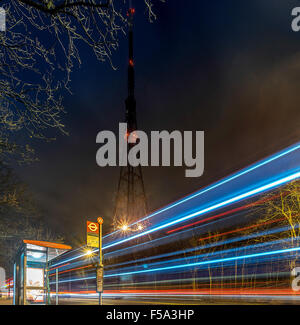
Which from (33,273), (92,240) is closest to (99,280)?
(92,240)

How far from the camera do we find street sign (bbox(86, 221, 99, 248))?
925cm

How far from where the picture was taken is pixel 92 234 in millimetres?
9422

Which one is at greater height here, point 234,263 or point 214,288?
point 234,263

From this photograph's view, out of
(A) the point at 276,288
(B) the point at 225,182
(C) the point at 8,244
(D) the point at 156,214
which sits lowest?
(C) the point at 8,244

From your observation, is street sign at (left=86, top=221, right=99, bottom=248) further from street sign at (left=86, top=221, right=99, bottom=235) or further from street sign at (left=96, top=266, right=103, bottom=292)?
street sign at (left=96, top=266, right=103, bottom=292)

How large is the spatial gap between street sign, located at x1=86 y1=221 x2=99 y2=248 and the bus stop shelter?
3938 millimetres

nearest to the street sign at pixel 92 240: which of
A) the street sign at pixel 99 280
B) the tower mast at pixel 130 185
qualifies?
the street sign at pixel 99 280

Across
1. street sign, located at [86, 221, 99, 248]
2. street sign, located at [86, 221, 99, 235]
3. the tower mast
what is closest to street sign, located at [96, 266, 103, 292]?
street sign, located at [86, 221, 99, 248]

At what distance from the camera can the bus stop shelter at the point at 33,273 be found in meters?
11.8

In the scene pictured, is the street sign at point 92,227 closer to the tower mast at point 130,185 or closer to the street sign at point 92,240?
the street sign at point 92,240
